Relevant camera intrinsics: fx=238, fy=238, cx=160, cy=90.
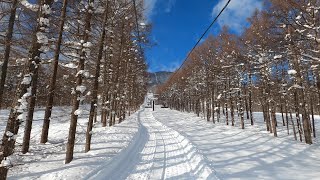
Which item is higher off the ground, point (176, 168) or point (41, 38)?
point (41, 38)

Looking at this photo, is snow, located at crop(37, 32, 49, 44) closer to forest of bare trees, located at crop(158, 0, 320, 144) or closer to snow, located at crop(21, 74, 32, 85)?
snow, located at crop(21, 74, 32, 85)

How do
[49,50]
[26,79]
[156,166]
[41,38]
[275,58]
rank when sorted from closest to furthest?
[26,79]
[41,38]
[49,50]
[156,166]
[275,58]

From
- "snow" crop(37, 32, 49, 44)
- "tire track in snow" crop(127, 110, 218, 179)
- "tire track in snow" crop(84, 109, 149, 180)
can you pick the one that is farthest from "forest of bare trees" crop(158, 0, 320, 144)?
"snow" crop(37, 32, 49, 44)

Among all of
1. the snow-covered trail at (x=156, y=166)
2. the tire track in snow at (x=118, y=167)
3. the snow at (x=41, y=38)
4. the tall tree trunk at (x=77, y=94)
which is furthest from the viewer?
the tall tree trunk at (x=77, y=94)

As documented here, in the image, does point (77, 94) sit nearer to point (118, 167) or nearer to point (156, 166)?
point (118, 167)

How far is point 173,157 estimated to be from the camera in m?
10.7

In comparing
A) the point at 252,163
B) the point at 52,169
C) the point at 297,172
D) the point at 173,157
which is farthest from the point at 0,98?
the point at 297,172

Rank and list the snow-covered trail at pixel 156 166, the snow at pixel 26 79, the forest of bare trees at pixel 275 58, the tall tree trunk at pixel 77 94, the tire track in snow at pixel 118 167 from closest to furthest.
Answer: the snow at pixel 26 79 → the tire track in snow at pixel 118 167 → the snow-covered trail at pixel 156 166 → the tall tree trunk at pixel 77 94 → the forest of bare trees at pixel 275 58

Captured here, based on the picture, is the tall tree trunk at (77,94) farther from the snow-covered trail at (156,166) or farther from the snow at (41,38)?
the snow at (41,38)

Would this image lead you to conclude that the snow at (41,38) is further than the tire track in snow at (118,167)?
No

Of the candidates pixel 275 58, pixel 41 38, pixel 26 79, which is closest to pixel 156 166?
pixel 26 79

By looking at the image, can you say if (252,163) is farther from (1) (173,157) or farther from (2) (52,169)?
(2) (52,169)

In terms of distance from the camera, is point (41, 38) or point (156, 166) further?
point (156, 166)

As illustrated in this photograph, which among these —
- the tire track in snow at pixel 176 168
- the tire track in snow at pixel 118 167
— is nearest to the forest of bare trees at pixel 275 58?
the tire track in snow at pixel 176 168
